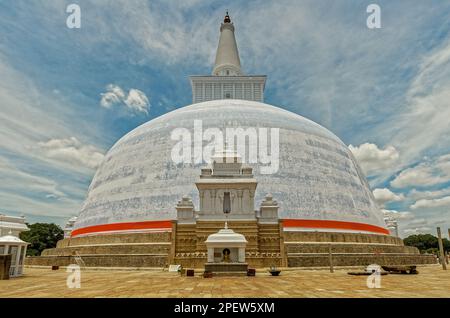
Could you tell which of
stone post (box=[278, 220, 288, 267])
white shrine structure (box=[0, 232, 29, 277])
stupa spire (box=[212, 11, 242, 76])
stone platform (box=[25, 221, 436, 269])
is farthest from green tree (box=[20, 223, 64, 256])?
stone post (box=[278, 220, 288, 267])

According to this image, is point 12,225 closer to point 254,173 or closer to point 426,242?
point 254,173

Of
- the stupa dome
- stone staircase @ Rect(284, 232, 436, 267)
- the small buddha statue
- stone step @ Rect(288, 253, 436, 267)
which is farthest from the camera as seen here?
the stupa dome

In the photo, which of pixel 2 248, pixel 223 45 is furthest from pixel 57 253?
pixel 223 45

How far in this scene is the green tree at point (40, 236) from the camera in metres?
49.0

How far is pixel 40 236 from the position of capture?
165 ft

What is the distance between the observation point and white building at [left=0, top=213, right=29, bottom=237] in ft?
69.0

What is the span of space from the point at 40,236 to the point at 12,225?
32.6m

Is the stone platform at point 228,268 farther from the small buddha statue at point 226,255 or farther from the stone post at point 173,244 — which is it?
the stone post at point 173,244

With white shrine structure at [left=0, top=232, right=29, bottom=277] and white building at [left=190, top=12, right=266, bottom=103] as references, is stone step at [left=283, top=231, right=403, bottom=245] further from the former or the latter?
white building at [left=190, top=12, right=266, bottom=103]

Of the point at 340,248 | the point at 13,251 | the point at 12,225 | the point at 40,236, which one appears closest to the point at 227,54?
the point at 340,248

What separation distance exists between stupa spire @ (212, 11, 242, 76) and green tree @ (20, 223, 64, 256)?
1348 inches

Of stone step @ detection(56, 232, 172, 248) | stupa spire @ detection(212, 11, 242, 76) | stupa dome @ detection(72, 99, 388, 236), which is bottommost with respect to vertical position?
stone step @ detection(56, 232, 172, 248)

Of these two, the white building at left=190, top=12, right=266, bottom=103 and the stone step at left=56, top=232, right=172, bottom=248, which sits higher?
the white building at left=190, top=12, right=266, bottom=103

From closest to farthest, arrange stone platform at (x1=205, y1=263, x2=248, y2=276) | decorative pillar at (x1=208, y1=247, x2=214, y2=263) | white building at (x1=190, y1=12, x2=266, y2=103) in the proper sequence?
stone platform at (x1=205, y1=263, x2=248, y2=276) < decorative pillar at (x1=208, y1=247, x2=214, y2=263) < white building at (x1=190, y1=12, x2=266, y2=103)
